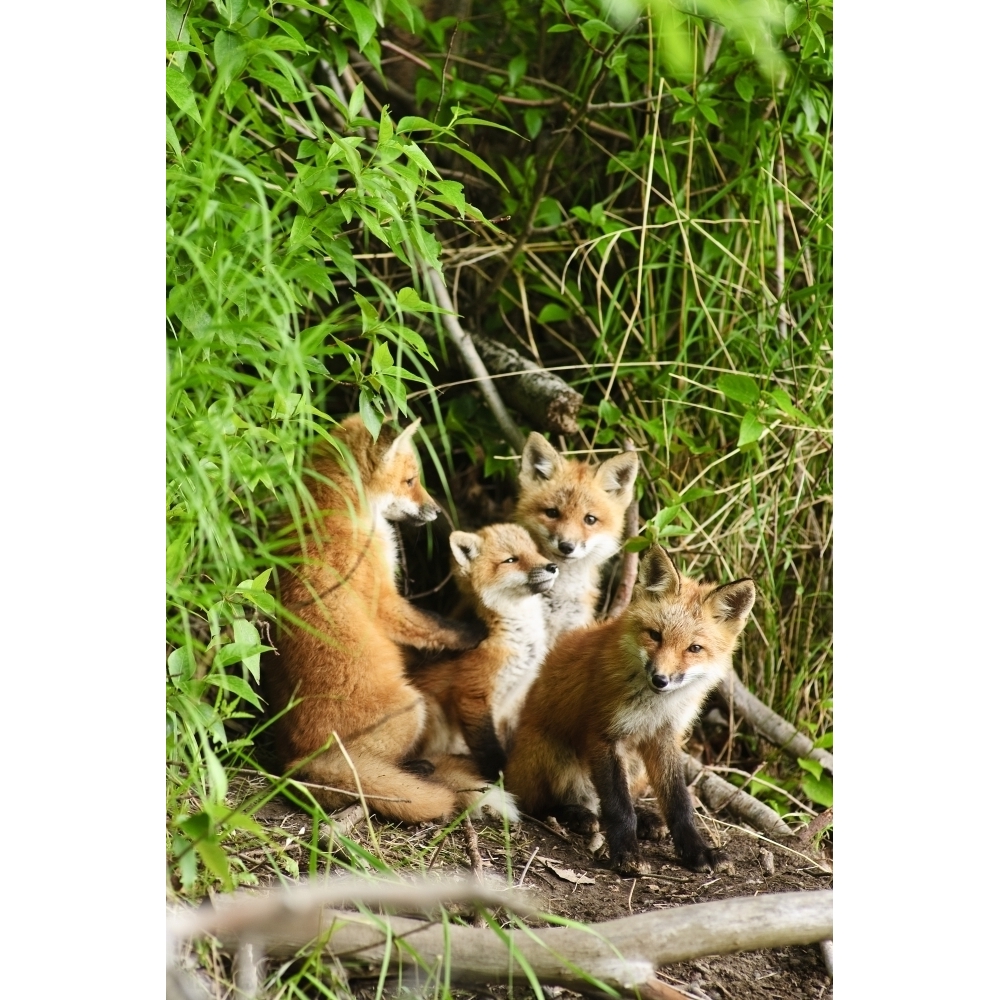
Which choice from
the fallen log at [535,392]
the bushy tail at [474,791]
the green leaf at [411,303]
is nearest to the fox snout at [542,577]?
the fallen log at [535,392]

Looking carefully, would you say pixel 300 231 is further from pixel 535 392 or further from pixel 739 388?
pixel 739 388

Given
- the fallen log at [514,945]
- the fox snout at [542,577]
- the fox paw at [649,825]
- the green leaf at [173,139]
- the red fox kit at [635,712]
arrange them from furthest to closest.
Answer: the fox snout at [542,577]
the fox paw at [649,825]
the red fox kit at [635,712]
the green leaf at [173,139]
the fallen log at [514,945]

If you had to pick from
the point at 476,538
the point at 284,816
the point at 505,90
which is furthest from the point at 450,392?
the point at 284,816

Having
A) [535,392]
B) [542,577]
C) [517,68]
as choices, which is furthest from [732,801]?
[517,68]

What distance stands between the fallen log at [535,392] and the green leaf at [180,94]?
980 millimetres

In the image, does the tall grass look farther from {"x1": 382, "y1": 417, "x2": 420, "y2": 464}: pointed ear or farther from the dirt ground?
the dirt ground

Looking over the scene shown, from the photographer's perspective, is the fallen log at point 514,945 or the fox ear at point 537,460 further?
the fox ear at point 537,460

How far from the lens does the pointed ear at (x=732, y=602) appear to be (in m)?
2.41

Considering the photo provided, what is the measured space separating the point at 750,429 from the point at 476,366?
74 cm

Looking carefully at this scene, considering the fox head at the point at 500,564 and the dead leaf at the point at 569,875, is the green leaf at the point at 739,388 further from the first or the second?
the dead leaf at the point at 569,875

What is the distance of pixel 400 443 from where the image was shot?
2.55 metres

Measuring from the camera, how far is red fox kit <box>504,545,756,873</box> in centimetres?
240

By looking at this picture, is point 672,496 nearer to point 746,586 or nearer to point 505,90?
point 746,586

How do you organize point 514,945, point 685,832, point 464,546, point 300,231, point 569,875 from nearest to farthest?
point 514,945 < point 300,231 < point 569,875 < point 685,832 < point 464,546
